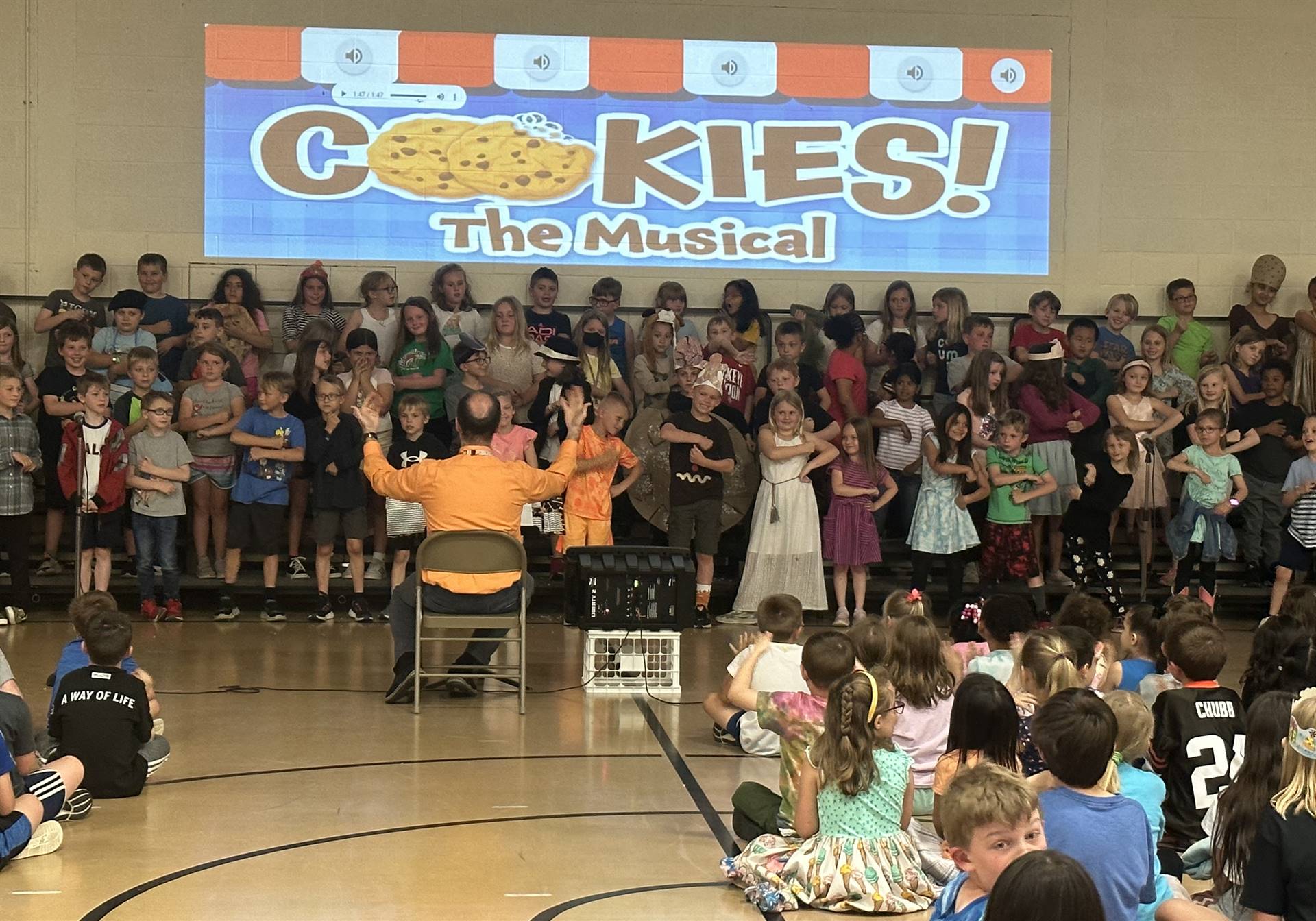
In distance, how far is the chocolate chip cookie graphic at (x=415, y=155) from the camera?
10625 millimetres

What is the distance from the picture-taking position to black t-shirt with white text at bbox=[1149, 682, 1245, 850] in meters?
4.05

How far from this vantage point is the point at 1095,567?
920cm

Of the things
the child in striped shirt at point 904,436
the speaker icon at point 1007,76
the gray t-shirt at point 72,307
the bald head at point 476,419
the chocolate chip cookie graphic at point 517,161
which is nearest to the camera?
the bald head at point 476,419

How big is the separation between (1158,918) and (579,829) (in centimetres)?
186

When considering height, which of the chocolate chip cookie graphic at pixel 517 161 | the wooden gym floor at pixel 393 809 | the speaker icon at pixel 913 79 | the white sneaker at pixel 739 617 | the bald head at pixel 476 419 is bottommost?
the wooden gym floor at pixel 393 809

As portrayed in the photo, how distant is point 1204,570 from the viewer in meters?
9.09

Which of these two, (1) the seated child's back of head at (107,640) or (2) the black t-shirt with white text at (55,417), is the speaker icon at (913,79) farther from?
(1) the seated child's back of head at (107,640)

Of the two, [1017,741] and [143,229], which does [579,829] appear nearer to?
[1017,741]

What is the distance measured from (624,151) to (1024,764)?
749cm

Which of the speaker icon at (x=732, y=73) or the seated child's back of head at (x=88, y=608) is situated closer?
the seated child's back of head at (x=88, y=608)

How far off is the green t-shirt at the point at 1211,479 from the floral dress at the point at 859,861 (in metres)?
5.74

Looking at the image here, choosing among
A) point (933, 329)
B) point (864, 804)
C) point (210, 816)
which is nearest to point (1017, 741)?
point (864, 804)

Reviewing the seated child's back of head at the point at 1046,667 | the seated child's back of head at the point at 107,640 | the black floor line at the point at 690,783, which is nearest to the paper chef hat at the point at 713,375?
the black floor line at the point at 690,783

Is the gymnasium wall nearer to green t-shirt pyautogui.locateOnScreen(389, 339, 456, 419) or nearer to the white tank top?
the white tank top
